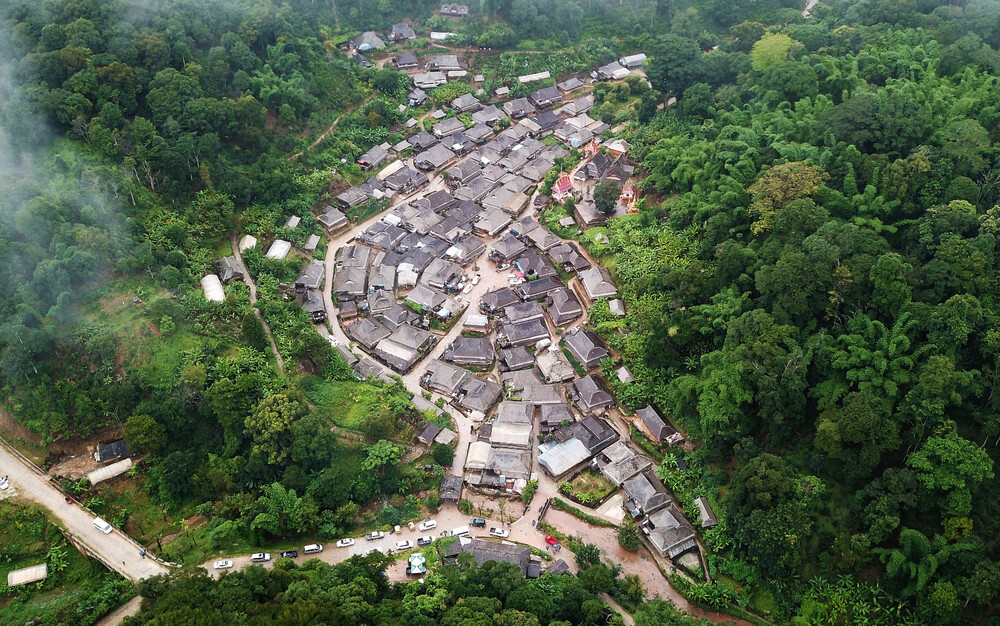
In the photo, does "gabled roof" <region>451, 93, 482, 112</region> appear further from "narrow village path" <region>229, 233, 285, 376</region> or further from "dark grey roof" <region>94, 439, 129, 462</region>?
"dark grey roof" <region>94, 439, 129, 462</region>

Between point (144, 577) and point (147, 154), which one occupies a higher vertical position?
point (147, 154)

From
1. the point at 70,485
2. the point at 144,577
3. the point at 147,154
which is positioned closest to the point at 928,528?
the point at 144,577

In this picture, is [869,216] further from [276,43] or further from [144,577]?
[276,43]

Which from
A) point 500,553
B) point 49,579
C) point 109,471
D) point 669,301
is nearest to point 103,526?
point 49,579

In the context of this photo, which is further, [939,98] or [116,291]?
[939,98]

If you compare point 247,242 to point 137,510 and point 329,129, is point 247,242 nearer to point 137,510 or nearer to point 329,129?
point 329,129

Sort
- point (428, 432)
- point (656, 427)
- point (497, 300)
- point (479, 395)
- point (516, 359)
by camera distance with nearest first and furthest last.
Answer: point (656, 427) < point (428, 432) < point (479, 395) < point (516, 359) < point (497, 300)
